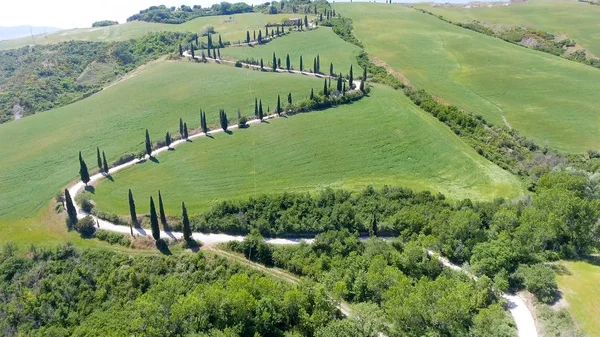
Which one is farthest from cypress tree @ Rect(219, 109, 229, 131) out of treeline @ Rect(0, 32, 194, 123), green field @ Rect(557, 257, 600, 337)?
green field @ Rect(557, 257, 600, 337)

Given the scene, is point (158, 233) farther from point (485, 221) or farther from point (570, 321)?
point (570, 321)

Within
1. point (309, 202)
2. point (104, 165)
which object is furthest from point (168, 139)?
point (309, 202)

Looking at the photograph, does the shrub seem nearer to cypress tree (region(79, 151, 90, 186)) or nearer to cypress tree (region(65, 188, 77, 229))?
cypress tree (region(65, 188, 77, 229))

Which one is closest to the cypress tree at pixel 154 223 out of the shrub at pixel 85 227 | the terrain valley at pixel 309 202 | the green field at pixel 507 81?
the terrain valley at pixel 309 202

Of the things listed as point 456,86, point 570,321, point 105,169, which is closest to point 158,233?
point 105,169

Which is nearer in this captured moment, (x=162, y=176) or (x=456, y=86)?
(x=162, y=176)

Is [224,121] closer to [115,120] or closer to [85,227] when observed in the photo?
[115,120]
